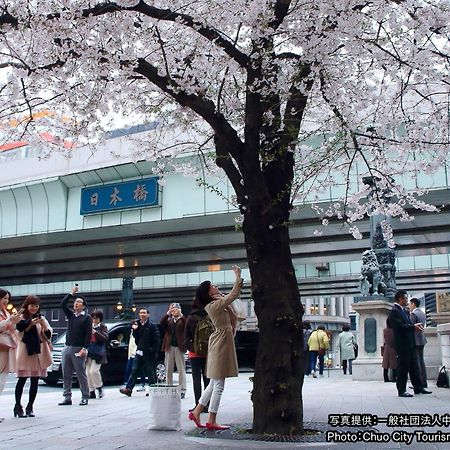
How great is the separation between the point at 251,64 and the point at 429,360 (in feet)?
41.2

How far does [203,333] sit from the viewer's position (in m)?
8.62

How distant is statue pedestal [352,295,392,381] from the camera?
16.6m

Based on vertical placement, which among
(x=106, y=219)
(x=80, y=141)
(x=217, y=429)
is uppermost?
(x=106, y=219)

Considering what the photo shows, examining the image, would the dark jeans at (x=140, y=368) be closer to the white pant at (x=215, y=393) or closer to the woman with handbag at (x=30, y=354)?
the woman with handbag at (x=30, y=354)

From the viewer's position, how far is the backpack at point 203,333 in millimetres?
8594

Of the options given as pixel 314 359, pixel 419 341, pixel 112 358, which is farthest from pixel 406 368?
pixel 314 359

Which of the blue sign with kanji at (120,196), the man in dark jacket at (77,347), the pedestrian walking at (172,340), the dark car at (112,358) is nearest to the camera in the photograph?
the man in dark jacket at (77,347)

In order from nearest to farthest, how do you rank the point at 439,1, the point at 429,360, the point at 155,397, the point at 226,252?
the point at 439,1
the point at 155,397
the point at 429,360
the point at 226,252

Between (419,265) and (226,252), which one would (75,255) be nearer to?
(226,252)

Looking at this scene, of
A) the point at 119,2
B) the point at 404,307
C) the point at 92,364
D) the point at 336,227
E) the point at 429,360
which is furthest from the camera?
the point at 336,227

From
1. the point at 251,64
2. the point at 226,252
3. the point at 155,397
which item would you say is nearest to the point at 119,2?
the point at 251,64

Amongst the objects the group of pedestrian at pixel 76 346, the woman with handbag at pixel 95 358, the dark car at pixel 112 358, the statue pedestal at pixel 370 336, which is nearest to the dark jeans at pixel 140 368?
the woman with handbag at pixel 95 358

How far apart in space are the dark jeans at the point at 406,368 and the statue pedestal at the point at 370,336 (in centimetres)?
559

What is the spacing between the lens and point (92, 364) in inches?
476
